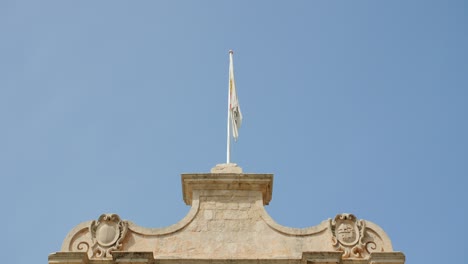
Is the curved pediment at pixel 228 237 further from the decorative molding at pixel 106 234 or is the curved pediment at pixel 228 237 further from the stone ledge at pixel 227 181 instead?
the stone ledge at pixel 227 181

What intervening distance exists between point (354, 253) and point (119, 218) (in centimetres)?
488

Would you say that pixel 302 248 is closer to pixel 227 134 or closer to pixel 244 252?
pixel 244 252

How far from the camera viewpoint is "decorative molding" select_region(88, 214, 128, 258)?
52.8ft

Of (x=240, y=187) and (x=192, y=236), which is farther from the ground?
(x=240, y=187)

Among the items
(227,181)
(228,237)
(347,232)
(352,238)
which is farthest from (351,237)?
(227,181)

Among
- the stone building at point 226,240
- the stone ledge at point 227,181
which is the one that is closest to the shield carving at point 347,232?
the stone building at point 226,240

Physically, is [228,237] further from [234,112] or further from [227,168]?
[234,112]

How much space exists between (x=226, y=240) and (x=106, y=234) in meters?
2.46

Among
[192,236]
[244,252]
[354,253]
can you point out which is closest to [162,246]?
[192,236]

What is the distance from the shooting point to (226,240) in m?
16.3

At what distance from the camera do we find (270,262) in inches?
618

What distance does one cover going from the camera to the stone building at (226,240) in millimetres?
15742


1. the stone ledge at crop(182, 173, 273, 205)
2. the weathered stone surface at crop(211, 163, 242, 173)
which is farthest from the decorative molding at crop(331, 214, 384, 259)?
the weathered stone surface at crop(211, 163, 242, 173)

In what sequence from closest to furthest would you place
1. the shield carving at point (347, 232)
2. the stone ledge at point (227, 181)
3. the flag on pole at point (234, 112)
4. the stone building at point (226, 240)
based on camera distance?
1. the stone building at point (226, 240)
2. the shield carving at point (347, 232)
3. the stone ledge at point (227, 181)
4. the flag on pole at point (234, 112)
